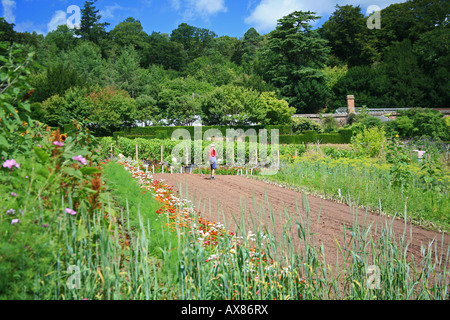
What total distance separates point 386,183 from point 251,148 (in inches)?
247

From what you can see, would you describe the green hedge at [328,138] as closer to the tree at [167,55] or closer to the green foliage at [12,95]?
the green foliage at [12,95]

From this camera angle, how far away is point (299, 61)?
129ft

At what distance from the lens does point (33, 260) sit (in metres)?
1.80

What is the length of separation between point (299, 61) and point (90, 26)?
3362 cm

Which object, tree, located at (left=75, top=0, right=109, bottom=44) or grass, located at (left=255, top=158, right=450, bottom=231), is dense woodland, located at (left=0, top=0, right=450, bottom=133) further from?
grass, located at (left=255, top=158, right=450, bottom=231)

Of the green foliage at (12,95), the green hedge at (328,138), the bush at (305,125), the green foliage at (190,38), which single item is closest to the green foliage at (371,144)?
the green hedge at (328,138)

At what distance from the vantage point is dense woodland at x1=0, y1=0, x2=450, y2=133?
32031mm

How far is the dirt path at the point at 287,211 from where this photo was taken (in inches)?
167

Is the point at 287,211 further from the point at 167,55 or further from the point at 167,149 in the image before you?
the point at 167,55

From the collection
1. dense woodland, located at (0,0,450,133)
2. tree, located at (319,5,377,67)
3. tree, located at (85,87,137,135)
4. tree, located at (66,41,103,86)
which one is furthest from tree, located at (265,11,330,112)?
tree, located at (66,41,103,86)

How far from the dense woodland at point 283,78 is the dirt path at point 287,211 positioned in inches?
950

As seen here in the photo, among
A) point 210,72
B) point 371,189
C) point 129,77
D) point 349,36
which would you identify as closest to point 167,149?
point 371,189

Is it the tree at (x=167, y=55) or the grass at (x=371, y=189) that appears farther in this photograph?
the tree at (x=167, y=55)
